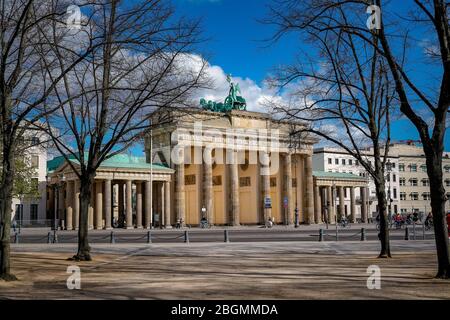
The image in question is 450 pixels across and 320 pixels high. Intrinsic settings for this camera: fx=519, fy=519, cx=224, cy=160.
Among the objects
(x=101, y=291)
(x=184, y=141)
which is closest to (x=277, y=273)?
(x=101, y=291)

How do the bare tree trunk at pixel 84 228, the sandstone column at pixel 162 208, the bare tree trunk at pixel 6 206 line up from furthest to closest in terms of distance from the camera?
the sandstone column at pixel 162 208 < the bare tree trunk at pixel 84 228 < the bare tree trunk at pixel 6 206

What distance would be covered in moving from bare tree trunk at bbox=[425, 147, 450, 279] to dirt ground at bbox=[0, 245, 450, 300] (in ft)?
2.08

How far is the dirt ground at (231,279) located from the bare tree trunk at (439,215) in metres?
0.63

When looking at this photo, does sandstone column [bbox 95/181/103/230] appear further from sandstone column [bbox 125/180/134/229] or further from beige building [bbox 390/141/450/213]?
beige building [bbox 390/141/450/213]

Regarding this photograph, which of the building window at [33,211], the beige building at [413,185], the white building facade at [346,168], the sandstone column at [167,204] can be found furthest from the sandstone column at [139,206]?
the beige building at [413,185]

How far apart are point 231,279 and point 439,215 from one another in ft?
20.8

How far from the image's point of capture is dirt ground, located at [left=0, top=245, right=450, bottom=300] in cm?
1219

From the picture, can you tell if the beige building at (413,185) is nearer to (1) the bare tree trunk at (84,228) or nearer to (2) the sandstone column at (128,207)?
(2) the sandstone column at (128,207)

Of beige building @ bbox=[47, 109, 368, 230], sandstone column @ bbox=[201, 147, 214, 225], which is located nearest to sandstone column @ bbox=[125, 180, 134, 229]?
beige building @ bbox=[47, 109, 368, 230]

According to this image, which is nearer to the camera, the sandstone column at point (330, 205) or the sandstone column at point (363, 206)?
the sandstone column at point (330, 205)

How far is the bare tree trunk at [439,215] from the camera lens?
48.4 feet

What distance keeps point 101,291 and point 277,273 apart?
6.05m
